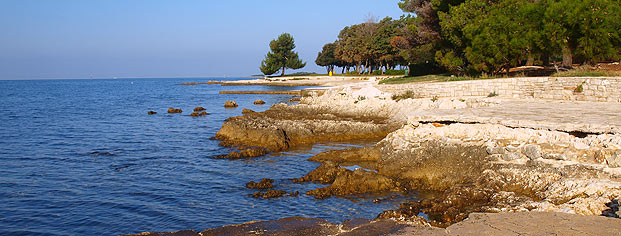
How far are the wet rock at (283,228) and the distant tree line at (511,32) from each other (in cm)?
1709

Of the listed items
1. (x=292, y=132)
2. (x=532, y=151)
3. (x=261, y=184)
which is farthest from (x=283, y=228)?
(x=292, y=132)

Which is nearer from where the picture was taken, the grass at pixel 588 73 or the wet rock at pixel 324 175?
the wet rock at pixel 324 175

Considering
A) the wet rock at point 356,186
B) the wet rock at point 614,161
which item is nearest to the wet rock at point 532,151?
the wet rock at point 614,161

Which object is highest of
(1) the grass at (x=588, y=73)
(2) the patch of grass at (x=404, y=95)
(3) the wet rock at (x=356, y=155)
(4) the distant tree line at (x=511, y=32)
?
(4) the distant tree line at (x=511, y=32)

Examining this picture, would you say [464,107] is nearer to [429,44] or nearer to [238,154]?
[238,154]

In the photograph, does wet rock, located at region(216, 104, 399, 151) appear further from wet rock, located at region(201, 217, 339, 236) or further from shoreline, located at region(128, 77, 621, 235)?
wet rock, located at region(201, 217, 339, 236)

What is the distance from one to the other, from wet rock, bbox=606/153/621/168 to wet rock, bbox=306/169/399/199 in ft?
12.7

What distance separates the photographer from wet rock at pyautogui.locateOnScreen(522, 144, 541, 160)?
9.64m

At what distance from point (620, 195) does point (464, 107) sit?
942 centimetres

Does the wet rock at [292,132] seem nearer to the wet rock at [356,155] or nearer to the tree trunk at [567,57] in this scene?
the wet rock at [356,155]

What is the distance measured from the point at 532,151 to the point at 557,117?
2922 millimetres

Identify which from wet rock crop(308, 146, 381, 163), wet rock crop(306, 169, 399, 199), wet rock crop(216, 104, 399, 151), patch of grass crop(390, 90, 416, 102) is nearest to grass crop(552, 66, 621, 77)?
patch of grass crop(390, 90, 416, 102)

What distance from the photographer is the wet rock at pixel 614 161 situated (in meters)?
8.65

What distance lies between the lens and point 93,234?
27.3 feet
